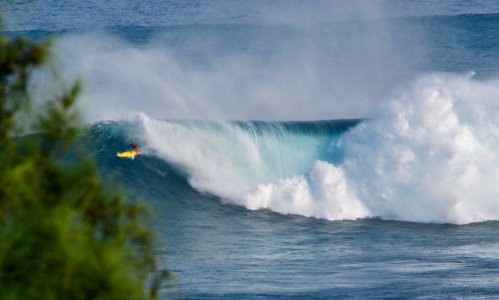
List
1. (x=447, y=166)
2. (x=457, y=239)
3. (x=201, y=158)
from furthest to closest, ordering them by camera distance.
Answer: (x=201, y=158) → (x=447, y=166) → (x=457, y=239)

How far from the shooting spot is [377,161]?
923 inches

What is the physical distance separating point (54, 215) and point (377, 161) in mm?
19110

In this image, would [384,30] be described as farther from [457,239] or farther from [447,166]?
[457,239]

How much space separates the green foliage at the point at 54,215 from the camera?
4.75 meters

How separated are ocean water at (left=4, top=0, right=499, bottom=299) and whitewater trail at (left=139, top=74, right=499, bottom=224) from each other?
0.13ft

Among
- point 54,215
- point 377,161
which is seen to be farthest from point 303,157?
point 54,215

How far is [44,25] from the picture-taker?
46.6 m

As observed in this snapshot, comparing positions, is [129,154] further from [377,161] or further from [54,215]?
[54,215]

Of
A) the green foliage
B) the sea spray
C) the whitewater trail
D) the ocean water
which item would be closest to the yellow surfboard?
the ocean water

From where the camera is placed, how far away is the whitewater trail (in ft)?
74.3

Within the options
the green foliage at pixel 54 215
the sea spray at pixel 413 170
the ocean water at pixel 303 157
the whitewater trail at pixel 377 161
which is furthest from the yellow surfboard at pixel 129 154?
the green foliage at pixel 54 215

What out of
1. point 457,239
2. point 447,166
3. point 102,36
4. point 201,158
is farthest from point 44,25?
point 457,239

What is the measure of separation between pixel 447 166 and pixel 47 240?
1928 centimetres

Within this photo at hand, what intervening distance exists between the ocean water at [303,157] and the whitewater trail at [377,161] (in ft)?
0.13
